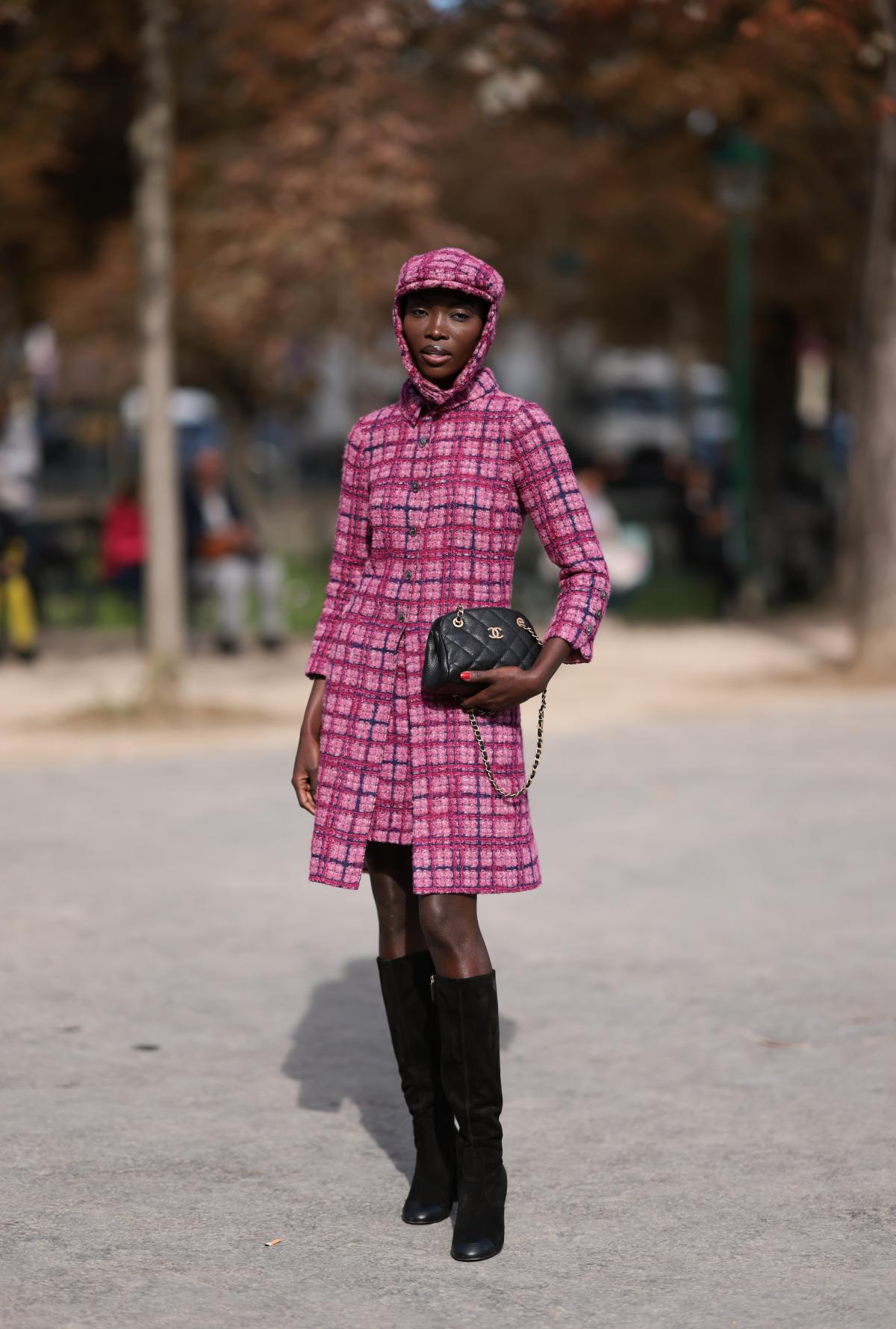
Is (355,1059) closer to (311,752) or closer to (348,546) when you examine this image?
(311,752)

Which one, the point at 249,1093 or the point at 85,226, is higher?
the point at 85,226

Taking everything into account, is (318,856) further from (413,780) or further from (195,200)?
(195,200)

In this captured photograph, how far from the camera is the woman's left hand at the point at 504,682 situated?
4191 mm

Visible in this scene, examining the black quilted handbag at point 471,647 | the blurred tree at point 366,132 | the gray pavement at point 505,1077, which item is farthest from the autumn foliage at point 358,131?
the black quilted handbag at point 471,647

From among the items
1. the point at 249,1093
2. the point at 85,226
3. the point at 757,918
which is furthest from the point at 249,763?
the point at 85,226

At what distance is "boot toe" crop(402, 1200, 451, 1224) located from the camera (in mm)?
4484

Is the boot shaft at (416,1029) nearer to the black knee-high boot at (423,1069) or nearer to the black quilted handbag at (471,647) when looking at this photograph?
the black knee-high boot at (423,1069)

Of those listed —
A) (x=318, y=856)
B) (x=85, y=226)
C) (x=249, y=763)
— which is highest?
(x=85, y=226)

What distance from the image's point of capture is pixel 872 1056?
5793 millimetres

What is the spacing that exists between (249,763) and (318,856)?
6.88 m

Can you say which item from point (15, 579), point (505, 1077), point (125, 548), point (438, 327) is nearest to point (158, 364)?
point (15, 579)

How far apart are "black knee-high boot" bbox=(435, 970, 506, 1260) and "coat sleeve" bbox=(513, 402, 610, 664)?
0.72 metres

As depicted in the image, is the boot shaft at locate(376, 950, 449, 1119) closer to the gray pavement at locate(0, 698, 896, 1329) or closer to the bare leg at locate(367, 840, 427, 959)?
the bare leg at locate(367, 840, 427, 959)

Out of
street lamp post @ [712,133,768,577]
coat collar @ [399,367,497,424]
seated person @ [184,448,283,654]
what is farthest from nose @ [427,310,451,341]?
street lamp post @ [712,133,768,577]
